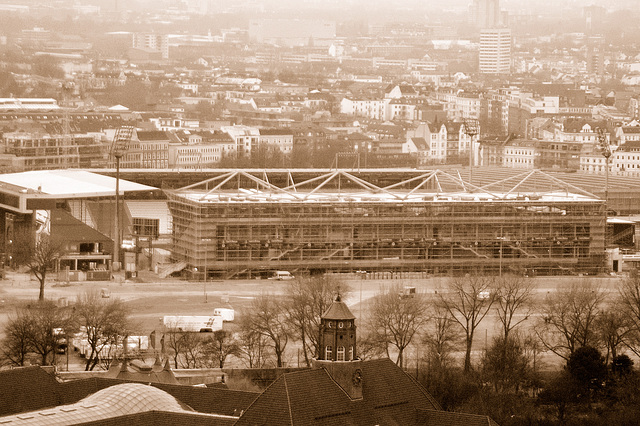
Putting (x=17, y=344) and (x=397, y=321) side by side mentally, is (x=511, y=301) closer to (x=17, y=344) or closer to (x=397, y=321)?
(x=397, y=321)

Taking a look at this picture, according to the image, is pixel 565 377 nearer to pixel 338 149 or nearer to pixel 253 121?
pixel 338 149

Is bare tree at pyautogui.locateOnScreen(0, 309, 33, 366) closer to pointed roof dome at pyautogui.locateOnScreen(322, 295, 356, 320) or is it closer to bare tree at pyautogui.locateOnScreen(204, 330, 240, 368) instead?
bare tree at pyautogui.locateOnScreen(204, 330, 240, 368)

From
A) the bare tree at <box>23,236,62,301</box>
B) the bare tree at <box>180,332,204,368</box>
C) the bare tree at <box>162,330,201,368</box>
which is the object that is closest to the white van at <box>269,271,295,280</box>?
the bare tree at <box>23,236,62,301</box>

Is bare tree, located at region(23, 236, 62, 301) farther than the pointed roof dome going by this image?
Yes

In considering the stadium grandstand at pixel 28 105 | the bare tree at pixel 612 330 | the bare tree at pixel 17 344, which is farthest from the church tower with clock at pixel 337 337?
the stadium grandstand at pixel 28 105

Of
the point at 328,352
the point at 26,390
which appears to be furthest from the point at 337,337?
the point at 26,390

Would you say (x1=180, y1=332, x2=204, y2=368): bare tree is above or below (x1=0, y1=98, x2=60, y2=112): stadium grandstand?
below
